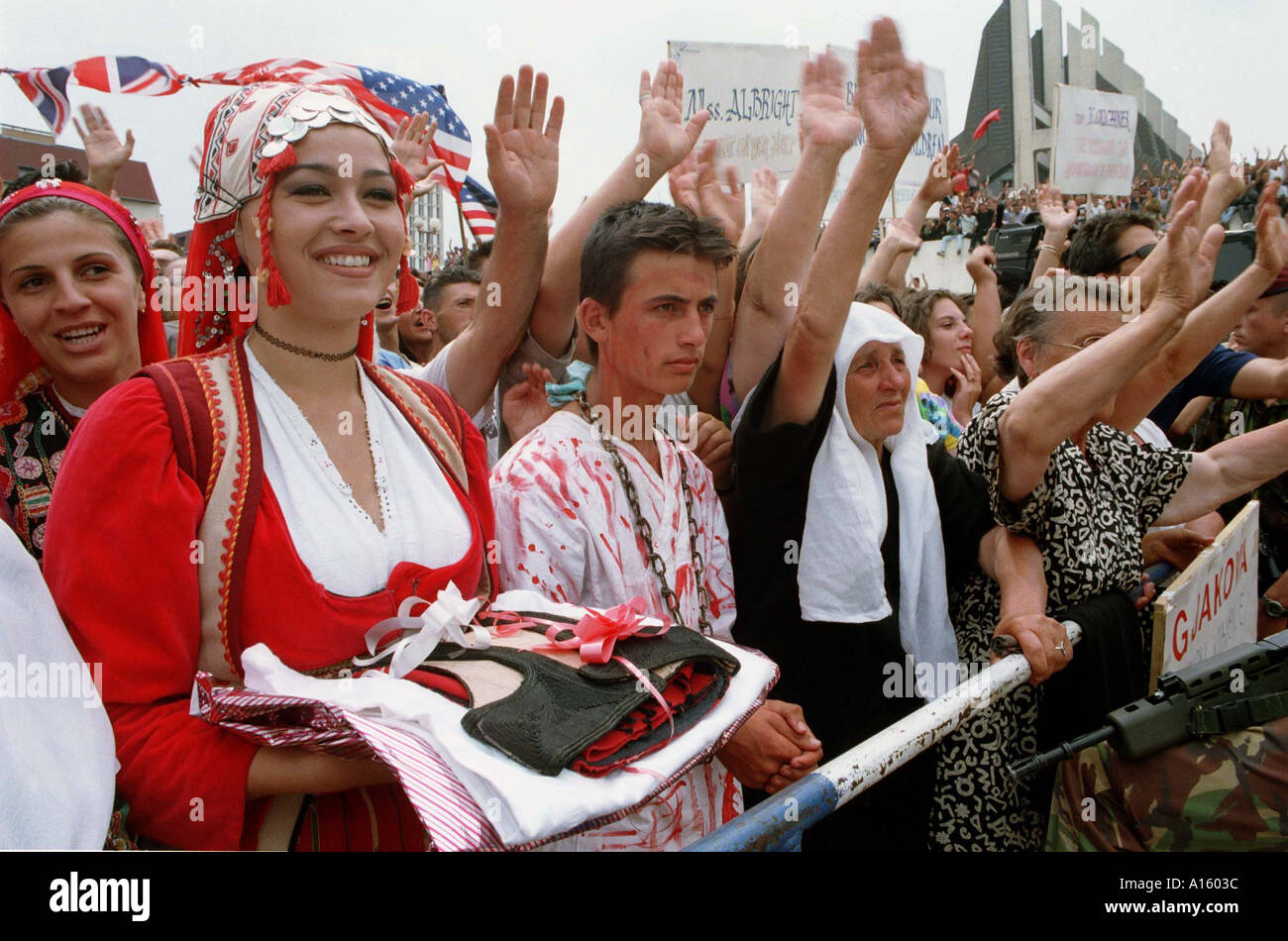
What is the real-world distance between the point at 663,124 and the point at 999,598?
166 centimetres

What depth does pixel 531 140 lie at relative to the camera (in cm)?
→ 229

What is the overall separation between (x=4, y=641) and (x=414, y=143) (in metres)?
3.15

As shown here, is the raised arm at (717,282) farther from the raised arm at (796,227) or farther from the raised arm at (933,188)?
the raised arm at (933,188)

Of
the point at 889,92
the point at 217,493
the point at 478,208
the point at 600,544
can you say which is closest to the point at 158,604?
the point at 217,493

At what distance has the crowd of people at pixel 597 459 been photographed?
1365mm

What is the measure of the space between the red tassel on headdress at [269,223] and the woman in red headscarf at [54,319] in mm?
838

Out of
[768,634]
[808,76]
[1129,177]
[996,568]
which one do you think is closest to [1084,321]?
[996,568]

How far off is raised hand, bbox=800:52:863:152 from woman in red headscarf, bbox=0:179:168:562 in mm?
1714

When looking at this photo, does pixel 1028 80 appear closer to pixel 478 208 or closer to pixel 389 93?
pixel 478 208

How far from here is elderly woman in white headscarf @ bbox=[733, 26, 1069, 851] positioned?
87.5 inches

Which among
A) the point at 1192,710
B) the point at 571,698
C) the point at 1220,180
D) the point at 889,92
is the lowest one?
the point at 1192,710

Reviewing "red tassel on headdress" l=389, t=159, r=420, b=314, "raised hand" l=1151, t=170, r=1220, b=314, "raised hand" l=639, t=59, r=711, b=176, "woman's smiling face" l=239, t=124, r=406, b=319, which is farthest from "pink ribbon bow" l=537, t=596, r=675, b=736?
"raised hand" l=1151, t=170, r=1220, b=314

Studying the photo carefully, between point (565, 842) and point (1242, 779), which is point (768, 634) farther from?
point (1242, 779)

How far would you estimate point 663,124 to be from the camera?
105 inches
